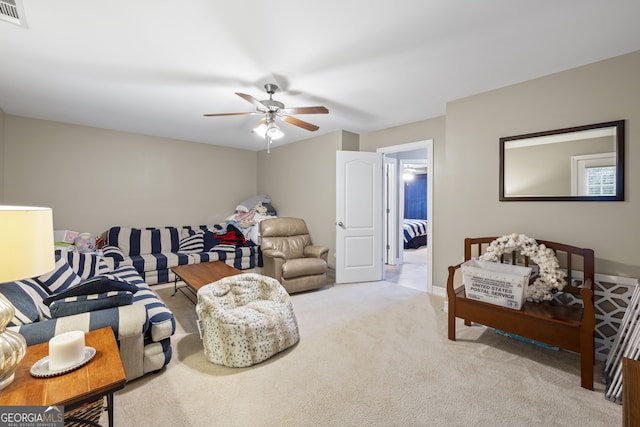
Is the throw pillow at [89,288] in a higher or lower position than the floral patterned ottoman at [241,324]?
higher

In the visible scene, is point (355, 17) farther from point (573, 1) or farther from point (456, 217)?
point (456, 217)

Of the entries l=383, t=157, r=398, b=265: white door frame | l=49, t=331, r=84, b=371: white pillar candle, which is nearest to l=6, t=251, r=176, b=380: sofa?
l=49, t=331, r=84, b=371: white pillar candle

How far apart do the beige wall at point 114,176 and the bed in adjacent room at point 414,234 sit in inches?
164

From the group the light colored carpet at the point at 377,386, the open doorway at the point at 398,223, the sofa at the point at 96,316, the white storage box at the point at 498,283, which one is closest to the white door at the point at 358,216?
the open doorway at the point at 398,223

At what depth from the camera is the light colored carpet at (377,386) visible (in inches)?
65.1

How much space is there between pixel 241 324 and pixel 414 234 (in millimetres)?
5836

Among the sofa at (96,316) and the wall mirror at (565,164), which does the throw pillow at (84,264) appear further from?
the wall mirror at (565,164)

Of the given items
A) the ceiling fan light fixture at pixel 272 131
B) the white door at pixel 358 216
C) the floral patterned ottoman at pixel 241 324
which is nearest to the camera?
the floral patterned ottoman at pixel 241 324

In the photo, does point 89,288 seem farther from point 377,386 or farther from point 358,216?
point 358,216

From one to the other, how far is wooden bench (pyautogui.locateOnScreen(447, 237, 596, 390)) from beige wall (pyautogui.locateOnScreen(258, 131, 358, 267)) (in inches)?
94.0

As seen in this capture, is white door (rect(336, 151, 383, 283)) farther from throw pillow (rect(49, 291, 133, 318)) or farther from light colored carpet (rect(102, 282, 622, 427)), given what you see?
throw pillow (rect(49, 291, 133, 318))

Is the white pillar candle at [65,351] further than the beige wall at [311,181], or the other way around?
the beige wall at [311,181]

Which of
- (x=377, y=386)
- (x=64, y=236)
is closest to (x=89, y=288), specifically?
(x=377, y=386)

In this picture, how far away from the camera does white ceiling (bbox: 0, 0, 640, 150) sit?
171 centimetres
